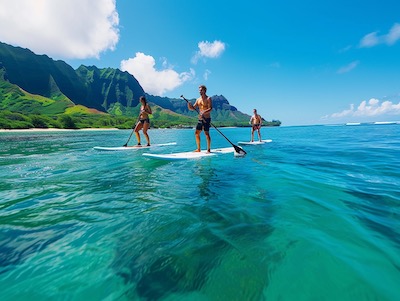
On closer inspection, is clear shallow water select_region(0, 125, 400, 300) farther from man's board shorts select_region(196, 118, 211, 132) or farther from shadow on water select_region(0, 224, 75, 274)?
man's board shorts select_region(196, 118, 211, 132)

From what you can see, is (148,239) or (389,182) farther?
(389,182)

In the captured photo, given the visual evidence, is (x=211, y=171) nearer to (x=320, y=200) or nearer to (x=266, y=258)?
(x=320, y=200)

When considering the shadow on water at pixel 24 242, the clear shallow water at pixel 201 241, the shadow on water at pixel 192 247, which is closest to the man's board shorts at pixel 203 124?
the clear shallow water at pixel 201 241

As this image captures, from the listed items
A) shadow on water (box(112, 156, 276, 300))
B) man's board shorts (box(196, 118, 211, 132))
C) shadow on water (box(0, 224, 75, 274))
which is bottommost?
shadow on water (box(0, 224, 75, 274))

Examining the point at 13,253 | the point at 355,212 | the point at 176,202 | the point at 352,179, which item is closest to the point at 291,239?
the point at 355,212

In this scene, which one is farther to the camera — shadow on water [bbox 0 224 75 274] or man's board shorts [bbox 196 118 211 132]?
man's board shorts [bbox 196 118 211 132]

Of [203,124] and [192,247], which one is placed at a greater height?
[203,124]

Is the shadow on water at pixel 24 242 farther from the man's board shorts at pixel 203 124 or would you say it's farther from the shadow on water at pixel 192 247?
the man's board shorts at pixel 203 124

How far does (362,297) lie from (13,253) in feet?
16.3

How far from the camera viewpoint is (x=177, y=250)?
346 cm

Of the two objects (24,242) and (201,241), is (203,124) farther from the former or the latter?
(24,242)

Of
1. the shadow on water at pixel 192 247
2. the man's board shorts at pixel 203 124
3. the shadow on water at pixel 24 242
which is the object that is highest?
the man's board shorts at pixel 203 124

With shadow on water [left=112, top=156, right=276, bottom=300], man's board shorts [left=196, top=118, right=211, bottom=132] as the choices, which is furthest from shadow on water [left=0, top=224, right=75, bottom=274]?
man's board shorts [left=196, top=118, right=211, bottom=132]

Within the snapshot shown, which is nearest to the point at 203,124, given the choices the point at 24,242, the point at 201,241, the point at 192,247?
the point at 201,241
